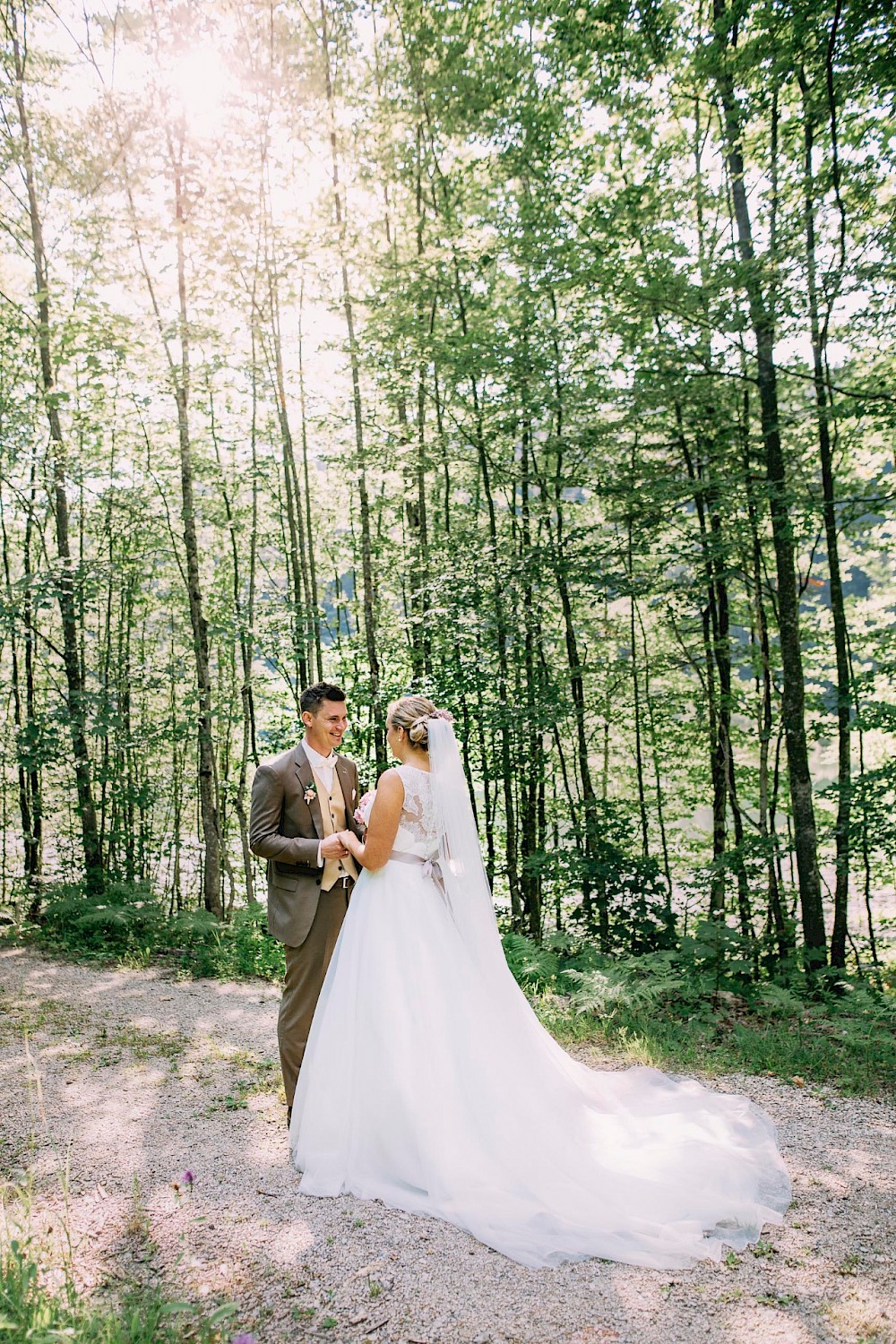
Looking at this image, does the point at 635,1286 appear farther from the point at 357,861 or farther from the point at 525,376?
the point at 525,376

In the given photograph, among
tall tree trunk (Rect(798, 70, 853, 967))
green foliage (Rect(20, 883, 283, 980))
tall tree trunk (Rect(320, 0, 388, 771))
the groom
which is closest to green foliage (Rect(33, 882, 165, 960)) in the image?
green foliage (Rect(20, 883, 283, 980))

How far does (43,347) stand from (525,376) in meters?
5.64

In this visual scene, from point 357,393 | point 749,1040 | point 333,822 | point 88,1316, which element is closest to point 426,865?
point 333,822

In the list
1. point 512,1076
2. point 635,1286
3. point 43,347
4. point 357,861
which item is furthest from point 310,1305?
point 43,347

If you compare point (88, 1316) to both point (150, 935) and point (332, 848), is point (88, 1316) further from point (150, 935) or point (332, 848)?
point (150, 935)

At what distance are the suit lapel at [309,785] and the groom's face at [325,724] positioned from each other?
9cm

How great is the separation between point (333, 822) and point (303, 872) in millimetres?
280

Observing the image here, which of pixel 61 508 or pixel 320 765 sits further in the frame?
pixel 61 508

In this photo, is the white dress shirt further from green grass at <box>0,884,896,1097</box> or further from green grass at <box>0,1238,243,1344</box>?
green grass at <box>0,1238,243,1344</box>

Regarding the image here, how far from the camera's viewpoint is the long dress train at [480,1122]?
2.88 meters

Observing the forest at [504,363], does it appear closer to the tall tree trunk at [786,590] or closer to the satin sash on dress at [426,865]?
the tall tree trunk at [786,590]

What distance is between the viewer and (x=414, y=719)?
12.2 feet

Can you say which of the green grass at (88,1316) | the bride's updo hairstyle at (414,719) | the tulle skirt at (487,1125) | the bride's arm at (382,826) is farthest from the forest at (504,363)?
the green grass at (88,1316)

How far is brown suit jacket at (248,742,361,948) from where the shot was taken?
148 inches
